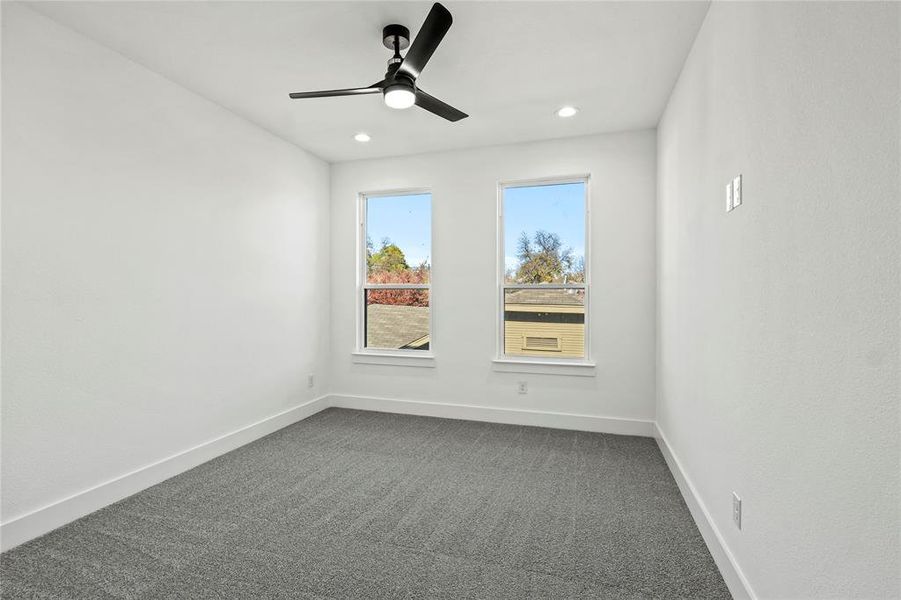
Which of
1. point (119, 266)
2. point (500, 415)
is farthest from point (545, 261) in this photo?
point (119, 266)

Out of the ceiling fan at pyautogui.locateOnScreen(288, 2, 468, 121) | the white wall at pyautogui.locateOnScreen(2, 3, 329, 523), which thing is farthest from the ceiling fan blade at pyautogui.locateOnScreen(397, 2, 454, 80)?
the white wall at pyautogui.locateOnScreen(2, 3, 329, 523)

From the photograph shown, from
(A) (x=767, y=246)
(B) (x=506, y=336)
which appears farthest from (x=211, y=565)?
(B) (x=506, y=336)

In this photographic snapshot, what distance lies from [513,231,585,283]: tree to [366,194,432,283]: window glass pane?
3.12 feet

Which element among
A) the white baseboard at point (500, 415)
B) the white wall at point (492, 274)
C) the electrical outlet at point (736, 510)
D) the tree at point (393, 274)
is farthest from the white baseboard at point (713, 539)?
the tree at point (393, 274)

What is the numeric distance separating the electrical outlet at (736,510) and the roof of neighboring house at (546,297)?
2450 mm

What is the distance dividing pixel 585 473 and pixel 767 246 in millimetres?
2069

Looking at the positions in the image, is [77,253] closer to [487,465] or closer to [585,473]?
[487,465]

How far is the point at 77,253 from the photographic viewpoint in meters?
2.43

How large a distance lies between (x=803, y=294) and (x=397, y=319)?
382 cm

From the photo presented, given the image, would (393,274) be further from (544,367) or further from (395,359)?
(544,367)

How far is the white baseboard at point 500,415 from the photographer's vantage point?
3.93 m

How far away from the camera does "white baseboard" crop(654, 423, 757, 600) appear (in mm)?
1722

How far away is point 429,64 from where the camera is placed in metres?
2.78

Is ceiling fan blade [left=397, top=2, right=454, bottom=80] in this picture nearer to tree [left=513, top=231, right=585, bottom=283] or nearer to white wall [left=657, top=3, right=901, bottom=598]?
white wall [left=657, top=3, right=901, bottom=598]
